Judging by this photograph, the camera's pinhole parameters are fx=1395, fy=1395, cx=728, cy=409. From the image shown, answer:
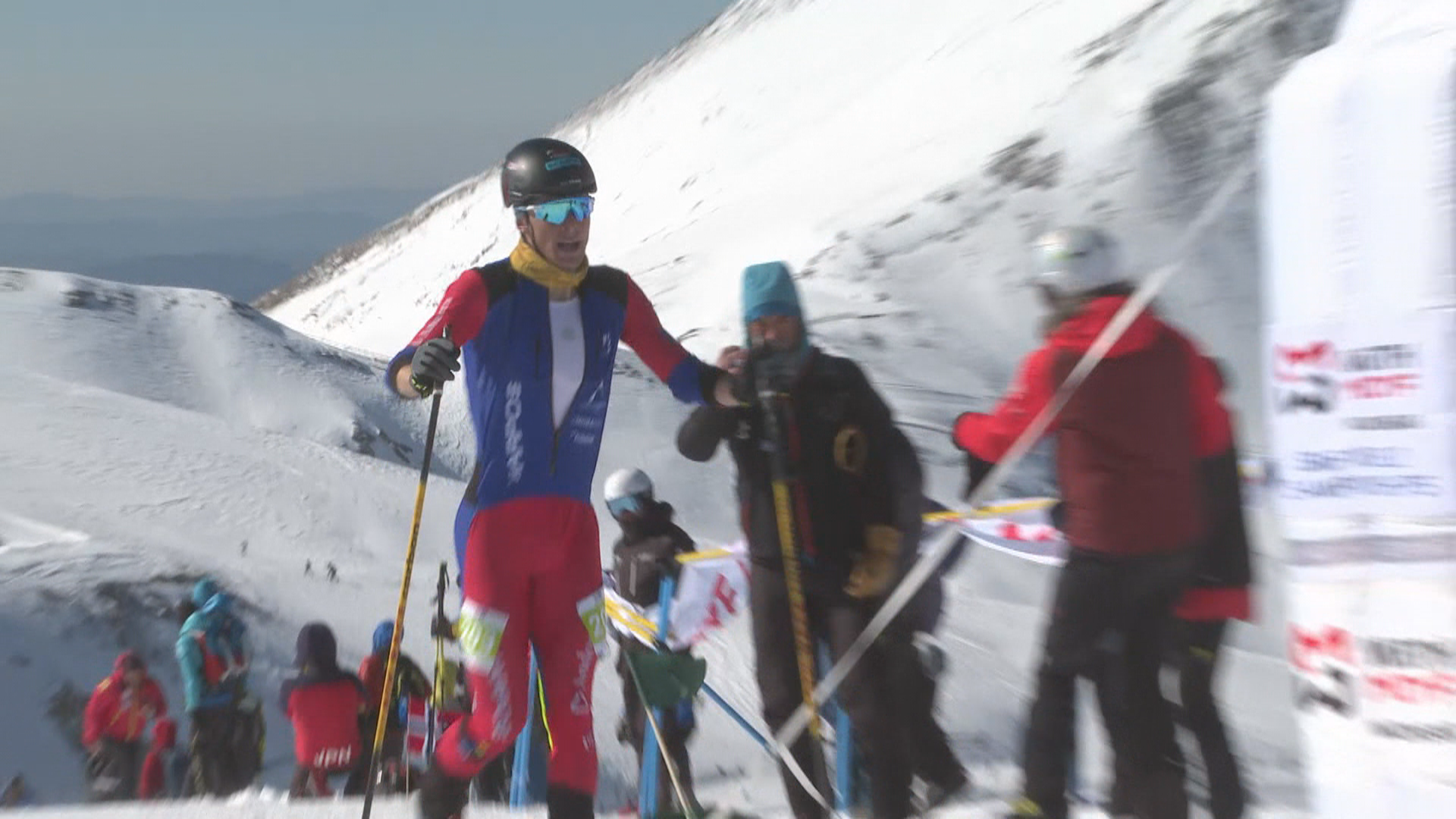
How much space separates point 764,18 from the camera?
8144 centimetres

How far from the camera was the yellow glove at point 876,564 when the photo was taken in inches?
177

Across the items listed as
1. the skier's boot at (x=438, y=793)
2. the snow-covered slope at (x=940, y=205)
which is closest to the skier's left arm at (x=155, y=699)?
the skier's boot at (x=438, y=793)

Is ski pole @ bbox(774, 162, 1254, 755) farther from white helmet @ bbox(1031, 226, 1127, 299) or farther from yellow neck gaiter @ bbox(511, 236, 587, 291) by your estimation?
yellow neck gaiter @ bbox(511, 236, 587, 291)

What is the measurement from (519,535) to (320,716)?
3.08 metres

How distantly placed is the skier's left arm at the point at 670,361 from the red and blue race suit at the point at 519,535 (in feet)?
0.72

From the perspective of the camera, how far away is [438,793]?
3953 millimetres

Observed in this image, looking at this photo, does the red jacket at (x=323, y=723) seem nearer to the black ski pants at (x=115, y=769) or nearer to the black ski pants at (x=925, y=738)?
the black ski pants at (x=115, y=769)

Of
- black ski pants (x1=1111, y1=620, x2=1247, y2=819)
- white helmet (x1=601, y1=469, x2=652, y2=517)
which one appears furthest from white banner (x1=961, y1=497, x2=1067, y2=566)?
black ski pants (x1=1111, y1=620, x2=1247, y2=819)

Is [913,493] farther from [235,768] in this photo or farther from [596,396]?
[235,768]

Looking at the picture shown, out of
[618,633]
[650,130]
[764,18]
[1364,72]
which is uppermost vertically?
[764,18]

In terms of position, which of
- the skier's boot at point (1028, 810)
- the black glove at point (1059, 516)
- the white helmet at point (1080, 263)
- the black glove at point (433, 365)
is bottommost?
the skier's boot at point (1028, 810)

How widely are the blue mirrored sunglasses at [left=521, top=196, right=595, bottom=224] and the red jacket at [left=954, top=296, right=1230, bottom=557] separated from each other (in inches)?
52.3

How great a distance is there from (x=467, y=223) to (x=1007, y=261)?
4363cm

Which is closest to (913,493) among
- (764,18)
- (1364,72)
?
(1364,72)
